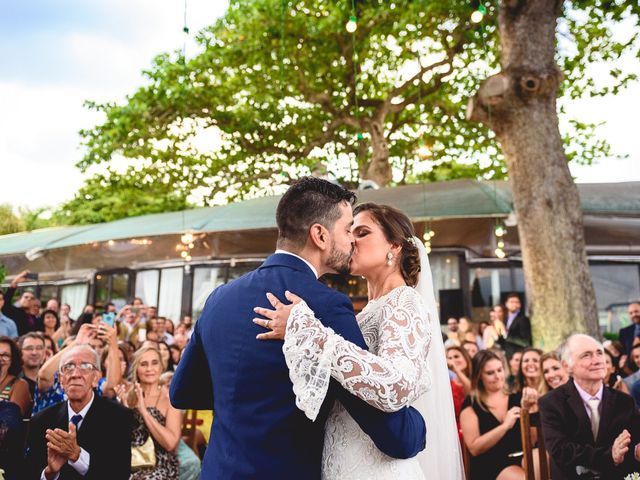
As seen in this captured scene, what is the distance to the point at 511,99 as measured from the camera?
22.8 ft

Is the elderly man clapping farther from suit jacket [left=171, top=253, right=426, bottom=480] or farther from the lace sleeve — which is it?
the lace sleeve

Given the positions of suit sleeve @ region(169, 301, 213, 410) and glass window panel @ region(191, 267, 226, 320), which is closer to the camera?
suit sleeve @ region(169, 301, 213, 410)

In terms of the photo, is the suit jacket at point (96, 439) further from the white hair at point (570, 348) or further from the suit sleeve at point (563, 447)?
the white hair at point (570, 348)

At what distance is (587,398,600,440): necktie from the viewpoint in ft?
11.3

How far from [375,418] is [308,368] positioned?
25cm

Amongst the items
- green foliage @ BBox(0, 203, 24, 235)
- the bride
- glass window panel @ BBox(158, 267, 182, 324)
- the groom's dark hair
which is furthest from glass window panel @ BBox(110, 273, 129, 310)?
green foliage @ BBox(0, 203, 24, 235)

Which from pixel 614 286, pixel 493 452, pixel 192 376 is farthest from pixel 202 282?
pixel 192 376

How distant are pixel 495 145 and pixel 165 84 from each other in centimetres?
734

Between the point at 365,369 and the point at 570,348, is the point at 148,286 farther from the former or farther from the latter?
the point at 365,369

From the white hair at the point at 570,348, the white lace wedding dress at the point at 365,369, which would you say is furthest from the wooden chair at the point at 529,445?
the white lace wedding dress at the point at 365,369

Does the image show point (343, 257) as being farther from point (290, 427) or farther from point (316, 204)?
point (290, 427)

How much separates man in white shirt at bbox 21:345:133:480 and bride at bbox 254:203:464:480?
2033 millimetres

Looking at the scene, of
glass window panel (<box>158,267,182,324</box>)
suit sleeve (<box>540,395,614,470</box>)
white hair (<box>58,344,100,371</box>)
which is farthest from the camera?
glass window panel (<box>158,267,182,324</box>)

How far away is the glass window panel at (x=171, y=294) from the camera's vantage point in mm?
13461
